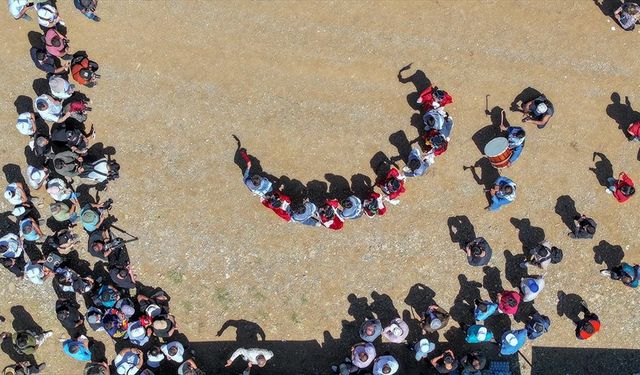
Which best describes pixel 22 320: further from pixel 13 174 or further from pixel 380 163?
pixel 380 163

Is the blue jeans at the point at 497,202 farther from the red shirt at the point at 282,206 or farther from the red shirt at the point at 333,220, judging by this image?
the red shirt at the point at 282,206

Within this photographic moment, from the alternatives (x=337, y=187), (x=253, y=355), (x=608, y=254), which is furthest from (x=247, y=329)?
(x=608, y=254)

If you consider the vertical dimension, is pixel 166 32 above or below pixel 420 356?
above

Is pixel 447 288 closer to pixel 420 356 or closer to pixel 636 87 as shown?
pixel 420 356

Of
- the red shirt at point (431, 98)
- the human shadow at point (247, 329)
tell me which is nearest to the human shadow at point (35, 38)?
the human shadow at point (247, 329)

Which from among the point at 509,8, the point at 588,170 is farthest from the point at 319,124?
the point at 588,170

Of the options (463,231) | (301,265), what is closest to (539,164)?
(463,231)

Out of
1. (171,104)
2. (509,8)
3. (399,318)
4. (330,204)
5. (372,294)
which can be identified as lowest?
(399,318)
